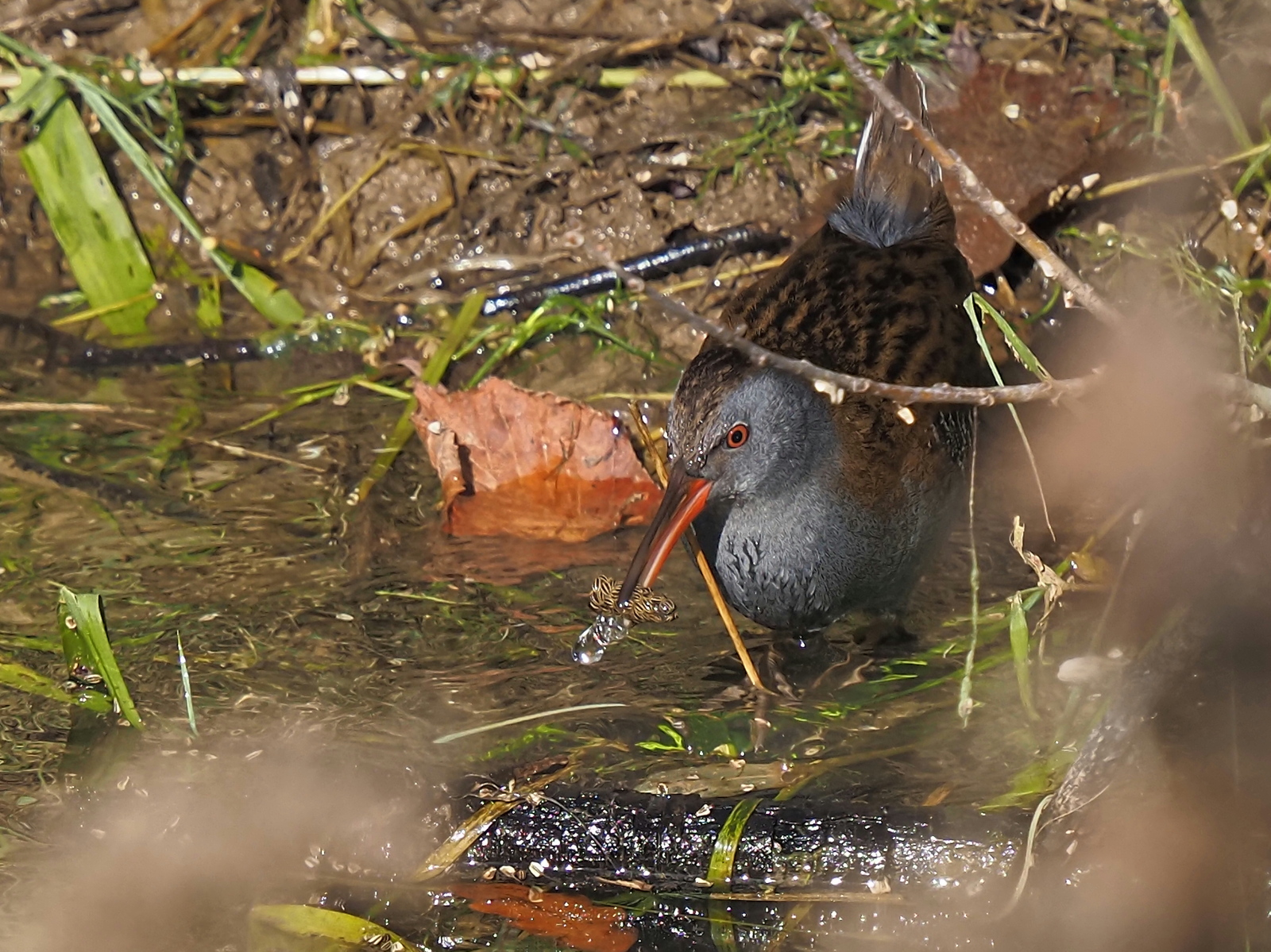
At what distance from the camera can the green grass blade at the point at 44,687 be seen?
3.07 m

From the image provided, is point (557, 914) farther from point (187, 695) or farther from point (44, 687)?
point (44, 687)

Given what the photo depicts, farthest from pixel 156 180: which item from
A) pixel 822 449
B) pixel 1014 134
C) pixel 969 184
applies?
pixel 969 184

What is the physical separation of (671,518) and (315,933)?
1.08m

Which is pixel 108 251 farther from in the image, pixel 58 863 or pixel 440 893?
pixel 440 893

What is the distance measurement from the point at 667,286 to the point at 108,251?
1.71m

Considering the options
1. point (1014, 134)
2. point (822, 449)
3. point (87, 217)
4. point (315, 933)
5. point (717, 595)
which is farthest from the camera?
point (87, 217)

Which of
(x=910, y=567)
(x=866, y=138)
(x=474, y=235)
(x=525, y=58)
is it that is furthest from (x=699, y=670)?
(x=525, y=58)

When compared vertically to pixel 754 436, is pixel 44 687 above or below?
below

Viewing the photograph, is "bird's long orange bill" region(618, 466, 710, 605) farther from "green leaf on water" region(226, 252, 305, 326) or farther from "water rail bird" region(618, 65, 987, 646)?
"green leaf on water" region(226, 252, 305, 326)

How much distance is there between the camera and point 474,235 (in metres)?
4.66

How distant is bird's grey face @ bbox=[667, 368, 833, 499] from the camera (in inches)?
122

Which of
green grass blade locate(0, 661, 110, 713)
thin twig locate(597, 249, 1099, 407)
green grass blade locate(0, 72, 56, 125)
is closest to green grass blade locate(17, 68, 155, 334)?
green grass blade locate(0, 72, 56, 125)

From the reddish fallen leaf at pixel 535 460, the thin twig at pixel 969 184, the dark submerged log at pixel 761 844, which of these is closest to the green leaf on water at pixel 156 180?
the reddish fallen leaf at pixel 535 460

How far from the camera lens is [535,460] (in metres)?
3.87
